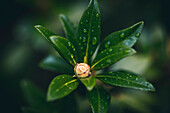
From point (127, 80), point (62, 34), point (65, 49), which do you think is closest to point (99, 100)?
point (127, 80)

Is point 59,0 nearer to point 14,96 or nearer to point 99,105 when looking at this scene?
point 14,96

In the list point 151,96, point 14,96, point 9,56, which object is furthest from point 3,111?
point 151,96

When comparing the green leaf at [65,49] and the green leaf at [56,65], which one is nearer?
the green leaf at [65,49]

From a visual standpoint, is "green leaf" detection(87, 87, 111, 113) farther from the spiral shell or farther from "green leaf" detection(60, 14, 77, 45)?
"green leaf" detection(60, 14, 77, 45)

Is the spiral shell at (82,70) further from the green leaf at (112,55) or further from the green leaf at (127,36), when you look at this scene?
the green leaf at (127,36)

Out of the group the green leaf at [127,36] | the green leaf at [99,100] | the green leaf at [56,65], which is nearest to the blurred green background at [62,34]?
the green leaf at [56,65]

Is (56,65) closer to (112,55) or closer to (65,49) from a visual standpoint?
(65,49)
